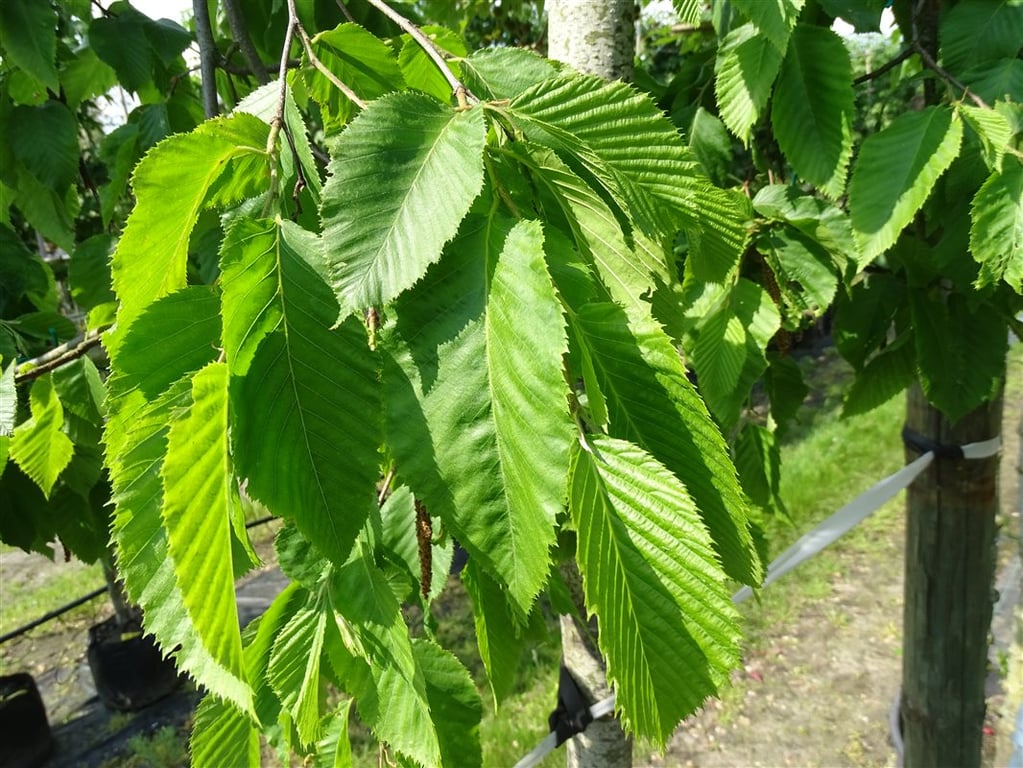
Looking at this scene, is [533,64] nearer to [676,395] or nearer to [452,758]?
[676,395]

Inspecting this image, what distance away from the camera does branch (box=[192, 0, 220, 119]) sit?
2.65 feet

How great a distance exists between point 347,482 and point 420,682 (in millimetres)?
221

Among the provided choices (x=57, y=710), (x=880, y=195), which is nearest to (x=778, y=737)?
(x=880, y=195)

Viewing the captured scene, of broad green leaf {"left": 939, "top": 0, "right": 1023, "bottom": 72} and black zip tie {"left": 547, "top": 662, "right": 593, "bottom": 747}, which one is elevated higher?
broad green leaf {"left": 939, "top": 0, "right": 1023, "bottom": 72}

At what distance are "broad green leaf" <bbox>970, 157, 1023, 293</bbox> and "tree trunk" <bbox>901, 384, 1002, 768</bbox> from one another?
0.67m

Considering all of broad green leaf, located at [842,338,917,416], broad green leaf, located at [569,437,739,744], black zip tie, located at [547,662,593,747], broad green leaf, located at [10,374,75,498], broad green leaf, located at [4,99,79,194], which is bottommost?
black zip tie, located at [547,662,593,747]

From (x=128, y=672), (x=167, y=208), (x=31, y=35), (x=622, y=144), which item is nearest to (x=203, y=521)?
(x=167, y=208)

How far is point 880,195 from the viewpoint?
0.90 m

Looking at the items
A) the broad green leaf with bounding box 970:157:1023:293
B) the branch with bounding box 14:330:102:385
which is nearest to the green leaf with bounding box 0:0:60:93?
the branch with bounding box 14:330:102:385

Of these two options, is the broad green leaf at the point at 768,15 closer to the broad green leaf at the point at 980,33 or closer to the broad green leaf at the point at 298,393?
the broad green leaf at the point at 980,33

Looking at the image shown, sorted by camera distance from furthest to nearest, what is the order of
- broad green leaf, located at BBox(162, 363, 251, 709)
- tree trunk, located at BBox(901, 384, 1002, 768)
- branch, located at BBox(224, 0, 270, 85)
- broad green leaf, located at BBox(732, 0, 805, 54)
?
tree trunk, located at BBox(901, 384, 1002, 768)
branch, located at BBox(224, 0, 270, 85)
broad green leaf, located at BBox(732, 0, 805, 54)
broad green leaf, located at BBox(162, 363, 251, 709)

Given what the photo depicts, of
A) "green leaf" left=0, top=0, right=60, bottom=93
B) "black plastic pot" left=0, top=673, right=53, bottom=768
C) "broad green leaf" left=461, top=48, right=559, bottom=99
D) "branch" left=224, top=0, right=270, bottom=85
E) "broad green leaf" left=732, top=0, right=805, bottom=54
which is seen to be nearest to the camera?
"broad green leaf" left=461, top=48, right=559, bottom=99

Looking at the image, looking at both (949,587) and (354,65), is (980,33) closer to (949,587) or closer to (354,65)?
(354,65)

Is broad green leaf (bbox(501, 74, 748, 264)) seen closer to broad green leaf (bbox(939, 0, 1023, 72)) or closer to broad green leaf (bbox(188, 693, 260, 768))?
broad green leaf (bbox(188, 693, 260, 768))
